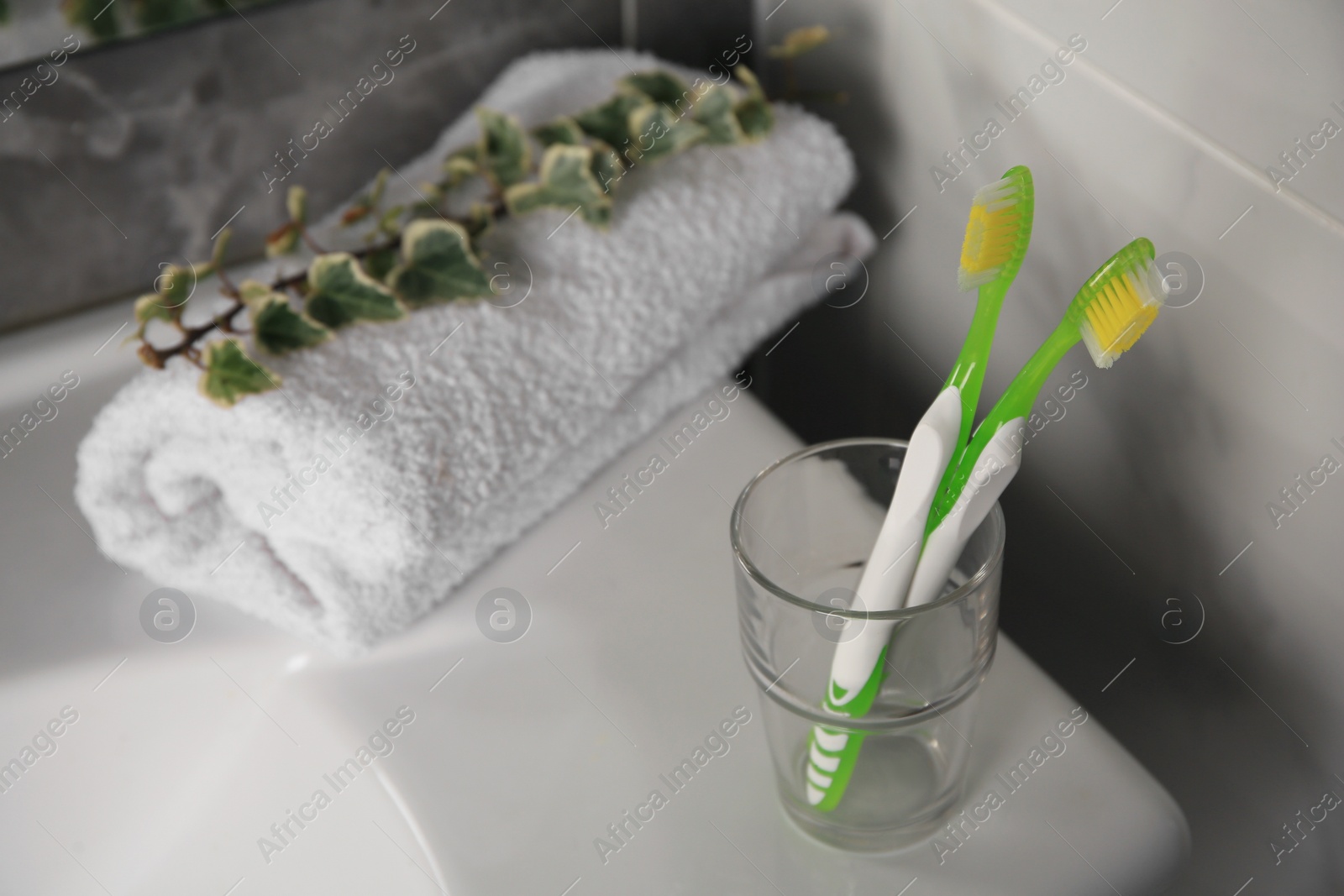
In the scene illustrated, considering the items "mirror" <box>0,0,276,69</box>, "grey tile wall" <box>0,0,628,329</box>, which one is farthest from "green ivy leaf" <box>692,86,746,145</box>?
"mirror" <box>0,0,276,69</box>

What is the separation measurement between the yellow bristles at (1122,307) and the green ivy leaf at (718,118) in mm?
274

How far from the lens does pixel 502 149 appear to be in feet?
1.71

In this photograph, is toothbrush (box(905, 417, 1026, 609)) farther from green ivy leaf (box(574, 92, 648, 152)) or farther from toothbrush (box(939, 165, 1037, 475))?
green ivy leaf (box(574, 92, 648, 152))

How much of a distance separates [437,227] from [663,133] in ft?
0.39

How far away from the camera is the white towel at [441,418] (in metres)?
0.42

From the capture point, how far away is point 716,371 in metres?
0.53

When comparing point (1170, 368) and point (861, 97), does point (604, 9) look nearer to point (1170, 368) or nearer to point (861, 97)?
point (861, 97)

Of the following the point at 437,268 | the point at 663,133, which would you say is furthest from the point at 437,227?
the point at 663,133

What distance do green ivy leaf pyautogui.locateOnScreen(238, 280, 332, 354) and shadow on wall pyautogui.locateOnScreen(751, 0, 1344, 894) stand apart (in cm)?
28

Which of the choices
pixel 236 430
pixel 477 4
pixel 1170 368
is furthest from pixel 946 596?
pixel 477 4

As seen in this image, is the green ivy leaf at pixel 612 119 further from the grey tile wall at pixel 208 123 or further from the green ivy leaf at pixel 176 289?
the green ivy leaf at pixel 176 289

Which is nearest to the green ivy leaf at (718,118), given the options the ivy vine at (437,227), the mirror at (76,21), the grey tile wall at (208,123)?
the ivy vine at (437,227)

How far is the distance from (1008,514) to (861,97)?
217 mm

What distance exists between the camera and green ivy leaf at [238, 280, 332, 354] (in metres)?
0.44
